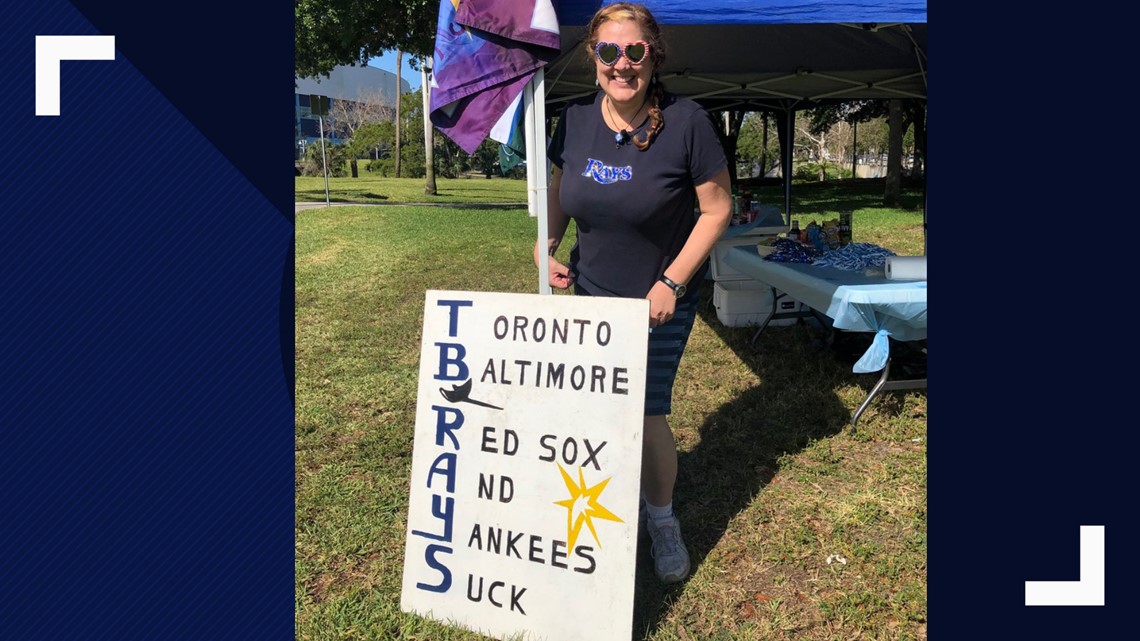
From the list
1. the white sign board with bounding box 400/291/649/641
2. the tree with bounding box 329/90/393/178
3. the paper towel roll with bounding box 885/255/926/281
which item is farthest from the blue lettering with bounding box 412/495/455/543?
the tree with bounding box 329/90/393/178

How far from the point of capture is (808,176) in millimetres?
40906

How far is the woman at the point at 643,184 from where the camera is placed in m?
2.18

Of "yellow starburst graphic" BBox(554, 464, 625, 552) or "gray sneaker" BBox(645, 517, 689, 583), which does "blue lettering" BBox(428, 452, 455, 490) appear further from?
"gray sneaker" BBox(645, 517, 689, 583)

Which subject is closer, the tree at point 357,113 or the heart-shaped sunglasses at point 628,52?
the heart-shaped sunglasses at point 628,52

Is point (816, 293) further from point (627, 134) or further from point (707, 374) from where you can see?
point (627, 134)

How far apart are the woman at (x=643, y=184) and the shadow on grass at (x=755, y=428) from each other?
64 centimetres

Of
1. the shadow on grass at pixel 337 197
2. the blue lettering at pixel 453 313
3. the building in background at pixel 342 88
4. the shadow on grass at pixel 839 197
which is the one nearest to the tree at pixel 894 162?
the shadow on grass at pixel 839 197

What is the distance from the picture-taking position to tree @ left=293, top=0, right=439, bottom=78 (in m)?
15.6

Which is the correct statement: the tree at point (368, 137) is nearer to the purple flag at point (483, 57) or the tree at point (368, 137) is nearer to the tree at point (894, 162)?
the tree at point (894, 162)

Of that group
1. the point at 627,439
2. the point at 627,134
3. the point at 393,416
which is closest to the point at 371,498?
the point at 393,416

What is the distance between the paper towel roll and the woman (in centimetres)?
203


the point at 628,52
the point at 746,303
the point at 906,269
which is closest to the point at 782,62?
the point at 746,303

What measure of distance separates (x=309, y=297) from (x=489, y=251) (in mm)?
3674

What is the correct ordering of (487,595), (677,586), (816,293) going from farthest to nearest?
(816,293) < (677,586) < (487,595)
